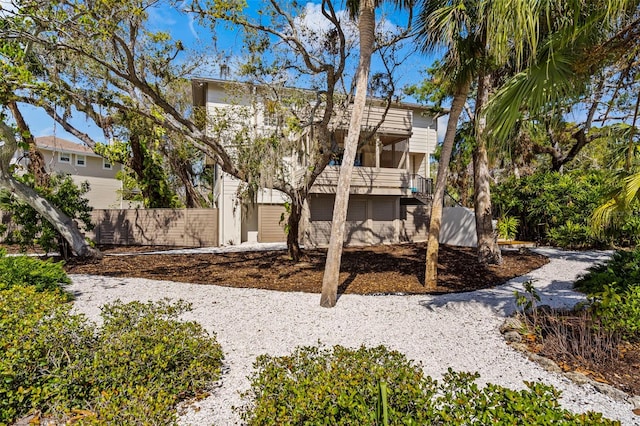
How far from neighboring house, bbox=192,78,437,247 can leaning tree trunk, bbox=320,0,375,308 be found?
894cm

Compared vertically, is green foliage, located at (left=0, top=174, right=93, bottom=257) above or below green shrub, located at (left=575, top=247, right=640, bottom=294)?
above

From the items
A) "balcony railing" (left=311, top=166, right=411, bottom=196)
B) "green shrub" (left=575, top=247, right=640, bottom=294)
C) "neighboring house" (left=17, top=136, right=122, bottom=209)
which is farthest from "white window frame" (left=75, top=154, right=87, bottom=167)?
"green shrub" (left=575, top=247, right=640, bottom=294)

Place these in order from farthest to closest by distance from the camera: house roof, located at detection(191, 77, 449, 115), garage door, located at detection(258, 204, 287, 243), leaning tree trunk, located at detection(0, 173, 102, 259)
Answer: garage door, located at detection(258, 204, 287, 243) → house roof, located at detection(191, 77, 449, 115) → leaning tree trunk, located at detection(0, 173, 102, 259)

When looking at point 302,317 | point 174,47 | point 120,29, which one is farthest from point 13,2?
point 302,317

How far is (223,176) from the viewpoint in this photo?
1683 centimetres

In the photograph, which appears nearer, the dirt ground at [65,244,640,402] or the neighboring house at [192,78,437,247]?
the dirt ground at [65,244,640,402]

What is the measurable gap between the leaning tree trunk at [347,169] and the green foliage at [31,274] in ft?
15.0

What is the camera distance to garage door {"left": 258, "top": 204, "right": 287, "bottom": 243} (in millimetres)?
17938

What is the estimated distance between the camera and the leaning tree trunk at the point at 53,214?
33.4 ft

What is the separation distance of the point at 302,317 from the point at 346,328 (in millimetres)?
840

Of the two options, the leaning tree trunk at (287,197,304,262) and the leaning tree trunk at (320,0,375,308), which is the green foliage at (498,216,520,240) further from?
the leaning tree trunk at (320,0,375,308)

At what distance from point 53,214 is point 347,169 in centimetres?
956

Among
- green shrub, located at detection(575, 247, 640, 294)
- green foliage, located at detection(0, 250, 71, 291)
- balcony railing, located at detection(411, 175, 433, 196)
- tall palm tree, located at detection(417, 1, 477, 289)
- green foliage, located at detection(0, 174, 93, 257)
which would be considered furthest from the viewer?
balcony railing, located at detection(411, 175, 433, 196)

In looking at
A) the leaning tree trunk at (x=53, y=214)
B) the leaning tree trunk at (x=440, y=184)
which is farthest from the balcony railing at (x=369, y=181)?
the leaning tree trunk at (x=53, y=214)
